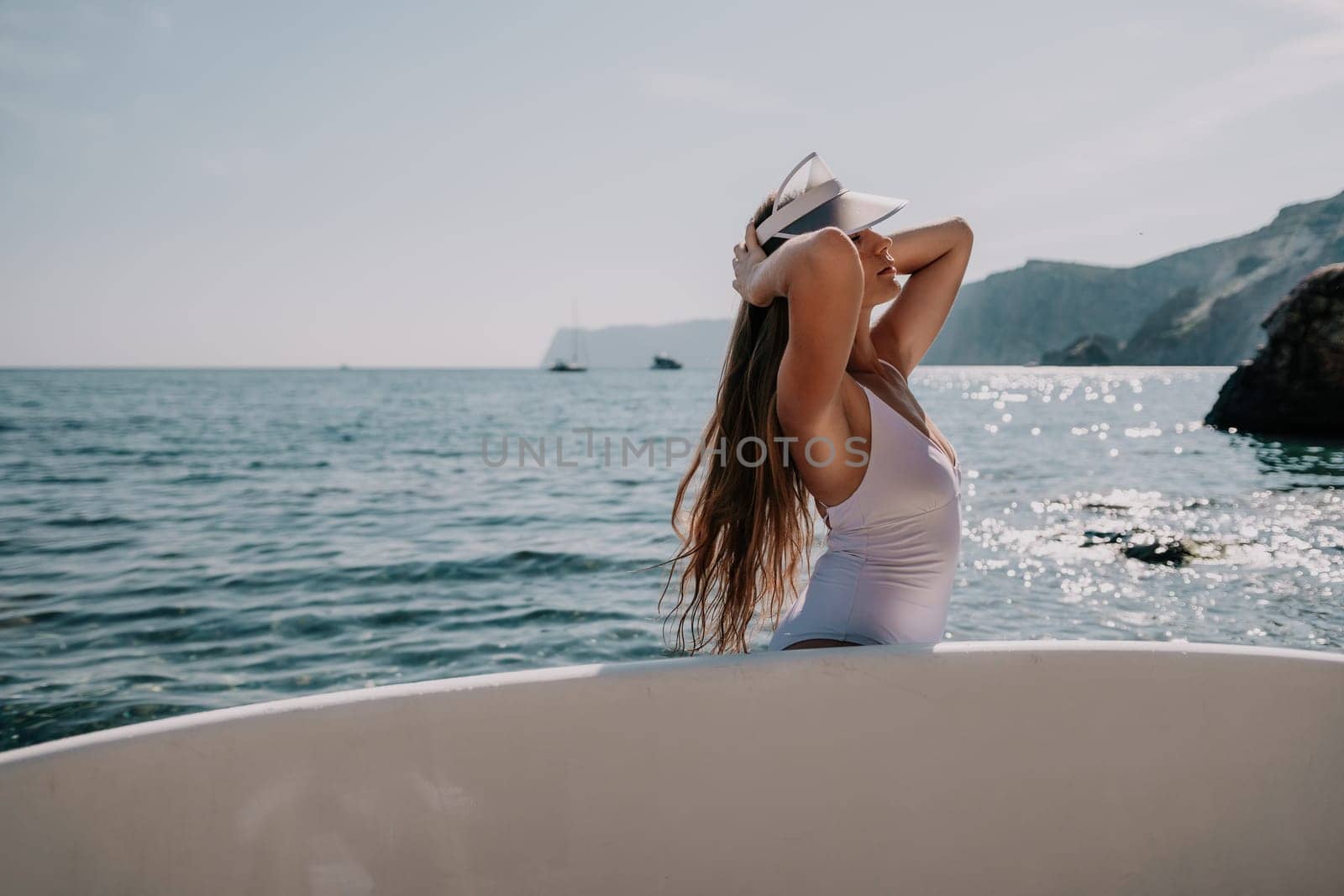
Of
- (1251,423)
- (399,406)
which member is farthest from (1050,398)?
(399,406)

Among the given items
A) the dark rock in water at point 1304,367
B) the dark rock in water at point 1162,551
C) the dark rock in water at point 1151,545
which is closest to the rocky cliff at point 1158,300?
the dark rock in water at point 1304,367

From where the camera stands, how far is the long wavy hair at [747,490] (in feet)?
6.86

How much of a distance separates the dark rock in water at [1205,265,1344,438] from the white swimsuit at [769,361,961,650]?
21757 millimetres

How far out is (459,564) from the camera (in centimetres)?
773

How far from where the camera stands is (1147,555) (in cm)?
738

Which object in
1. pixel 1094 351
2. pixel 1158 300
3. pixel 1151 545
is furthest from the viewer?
pixel 1158 300

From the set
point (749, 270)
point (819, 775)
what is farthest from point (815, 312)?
point (819, 775)

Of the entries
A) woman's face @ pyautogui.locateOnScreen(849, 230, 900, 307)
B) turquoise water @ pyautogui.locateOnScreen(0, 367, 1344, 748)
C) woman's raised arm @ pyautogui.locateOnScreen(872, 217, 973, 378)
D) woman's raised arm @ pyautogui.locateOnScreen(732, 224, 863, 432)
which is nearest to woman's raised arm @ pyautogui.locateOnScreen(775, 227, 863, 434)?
woman's raised arm @ pyautogui.locateOnScreen(732, 224, 863, 432)

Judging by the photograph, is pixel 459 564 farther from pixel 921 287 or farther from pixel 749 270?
pixel 749 270

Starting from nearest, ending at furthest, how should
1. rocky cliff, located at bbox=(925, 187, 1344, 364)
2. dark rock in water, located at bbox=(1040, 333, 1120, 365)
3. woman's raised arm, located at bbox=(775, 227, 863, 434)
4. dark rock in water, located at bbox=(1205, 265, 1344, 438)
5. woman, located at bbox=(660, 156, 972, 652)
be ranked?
woman's raised arm, located at bbox=(775, 227, 863, 434) → woman, located at bbox=(660, 156, 972, 652) → dark rock in water, located at bbox=(1205, 265, 1344, 438) → rocky cliff, located at bbox=(925, 187, 1344, 364) → dark rock in water, located at bbox=(1040, 333, 1120, 365)

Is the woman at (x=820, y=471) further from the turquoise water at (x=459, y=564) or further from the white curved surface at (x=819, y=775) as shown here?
the turquoise water at (x=459, y=564)

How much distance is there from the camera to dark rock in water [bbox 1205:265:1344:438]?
1925cm

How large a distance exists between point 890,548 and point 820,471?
0.25 m

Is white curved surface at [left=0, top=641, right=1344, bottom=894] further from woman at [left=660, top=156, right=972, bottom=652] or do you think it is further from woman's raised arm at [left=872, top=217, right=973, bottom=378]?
woman's raised arm at [left=872, top=217, right=973, bottom=378]
